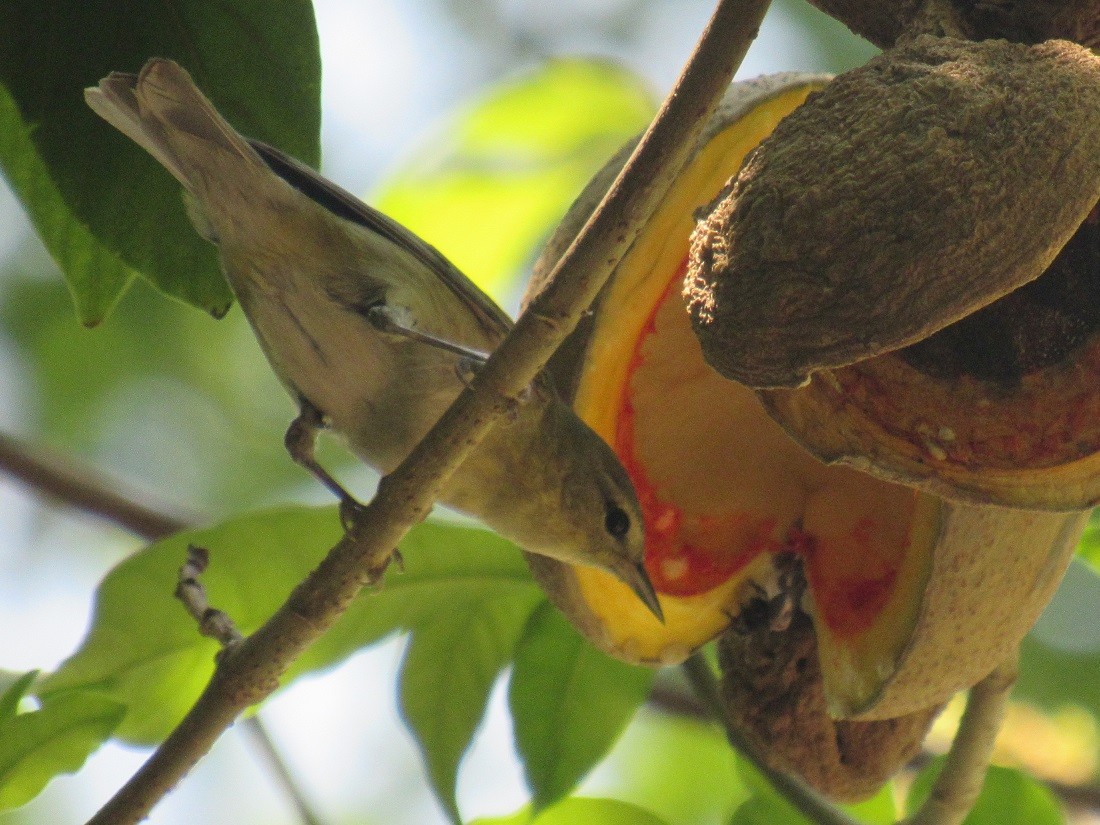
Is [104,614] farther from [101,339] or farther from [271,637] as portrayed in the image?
[101,339]

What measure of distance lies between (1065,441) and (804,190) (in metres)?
0.58

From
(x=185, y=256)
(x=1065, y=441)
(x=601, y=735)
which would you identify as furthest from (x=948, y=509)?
(x=185, y=256)

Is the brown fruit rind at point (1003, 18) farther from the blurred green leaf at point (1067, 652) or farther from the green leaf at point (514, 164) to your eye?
the blurred green leaf at point (1067, 652)

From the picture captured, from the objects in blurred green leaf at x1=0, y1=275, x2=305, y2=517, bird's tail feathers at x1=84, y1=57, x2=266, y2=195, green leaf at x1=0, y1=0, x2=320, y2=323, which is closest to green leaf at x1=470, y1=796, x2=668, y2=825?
green leaf at x1=0, y1=0, x2=320, y2=323

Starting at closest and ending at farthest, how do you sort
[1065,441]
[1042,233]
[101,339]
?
[1042,233], [1065,441], [101,339]

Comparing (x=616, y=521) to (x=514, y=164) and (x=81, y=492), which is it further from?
(x=514, y=164)

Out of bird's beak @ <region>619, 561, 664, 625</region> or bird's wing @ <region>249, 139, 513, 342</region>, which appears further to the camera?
bird's wing @ <region>249, 139, 513, 342</region>

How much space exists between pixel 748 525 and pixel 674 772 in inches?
82.4

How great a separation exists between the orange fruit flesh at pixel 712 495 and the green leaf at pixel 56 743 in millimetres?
813

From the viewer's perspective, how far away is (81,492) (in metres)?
3.02

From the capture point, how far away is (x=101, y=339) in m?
5.28

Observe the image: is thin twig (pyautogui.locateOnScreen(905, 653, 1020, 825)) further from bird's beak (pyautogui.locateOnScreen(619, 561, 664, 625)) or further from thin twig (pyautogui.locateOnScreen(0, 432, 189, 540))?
thin twig (pyautogui.locateOnScreen(0, 432, 189, 540))

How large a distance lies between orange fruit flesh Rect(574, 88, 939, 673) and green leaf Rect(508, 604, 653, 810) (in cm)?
25

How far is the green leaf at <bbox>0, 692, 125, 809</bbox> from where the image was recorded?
2029 millimetres
